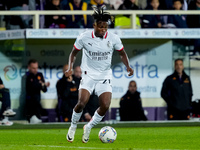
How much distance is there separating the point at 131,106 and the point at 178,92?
4.76 ft

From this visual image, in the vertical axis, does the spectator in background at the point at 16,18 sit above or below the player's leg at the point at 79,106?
above

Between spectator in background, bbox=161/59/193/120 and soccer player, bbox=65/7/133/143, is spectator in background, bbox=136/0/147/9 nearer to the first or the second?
spectator in background, bbox=161/59/193/120

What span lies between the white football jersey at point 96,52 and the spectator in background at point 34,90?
5.70 m

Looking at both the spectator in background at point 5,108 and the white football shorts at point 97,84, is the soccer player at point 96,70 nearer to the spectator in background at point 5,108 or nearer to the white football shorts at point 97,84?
the white football shorts at point 97,84

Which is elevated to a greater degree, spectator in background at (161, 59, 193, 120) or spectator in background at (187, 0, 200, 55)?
spectator in background at (187, 0, 200, 55)

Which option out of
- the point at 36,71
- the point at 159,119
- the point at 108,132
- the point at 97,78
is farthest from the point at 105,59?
the point at 159,119

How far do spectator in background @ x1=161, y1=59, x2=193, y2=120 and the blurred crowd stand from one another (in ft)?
4.49

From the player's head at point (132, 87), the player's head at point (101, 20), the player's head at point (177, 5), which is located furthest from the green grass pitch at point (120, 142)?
the player's head at point (177, 5)

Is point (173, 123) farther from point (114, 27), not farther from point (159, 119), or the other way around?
point (114, 27)

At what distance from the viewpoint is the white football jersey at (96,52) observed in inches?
428

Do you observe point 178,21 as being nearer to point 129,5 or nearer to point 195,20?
point 195,20

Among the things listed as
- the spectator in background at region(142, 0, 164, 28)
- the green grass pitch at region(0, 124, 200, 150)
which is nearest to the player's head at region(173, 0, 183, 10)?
the spectator in background at region(142, 0, 164, 28)

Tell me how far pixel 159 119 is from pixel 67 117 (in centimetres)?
262

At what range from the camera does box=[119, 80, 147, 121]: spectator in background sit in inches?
660
